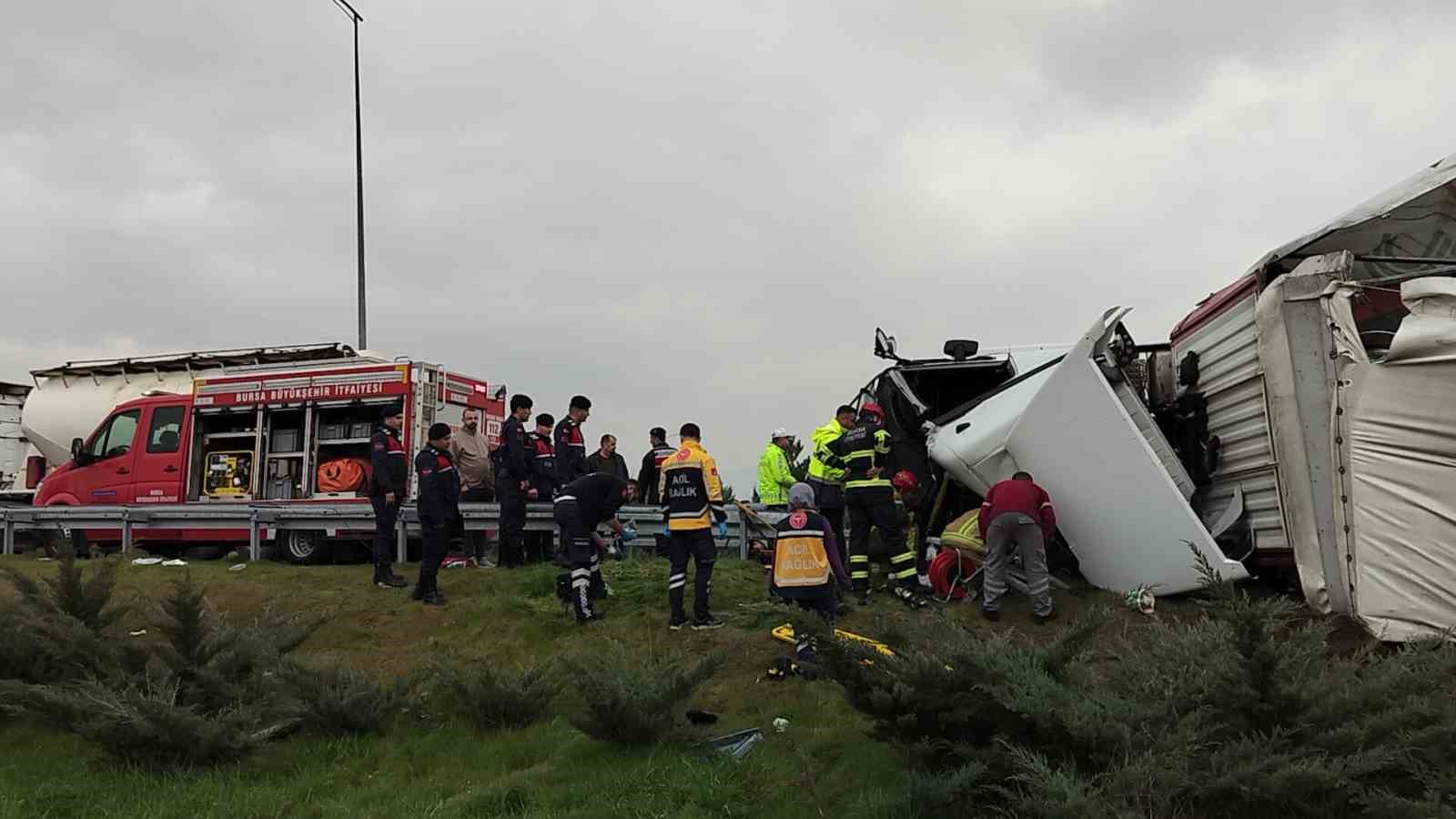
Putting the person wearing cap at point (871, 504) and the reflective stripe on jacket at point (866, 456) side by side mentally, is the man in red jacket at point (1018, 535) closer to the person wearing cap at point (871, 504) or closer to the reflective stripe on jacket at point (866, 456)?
the person wearing cap at point (871, 504)

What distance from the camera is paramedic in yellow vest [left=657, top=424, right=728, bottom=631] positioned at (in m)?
7.39

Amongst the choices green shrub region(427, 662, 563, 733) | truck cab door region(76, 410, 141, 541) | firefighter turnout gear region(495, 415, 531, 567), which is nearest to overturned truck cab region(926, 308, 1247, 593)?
green shrub region(427, 662, 563, 733)

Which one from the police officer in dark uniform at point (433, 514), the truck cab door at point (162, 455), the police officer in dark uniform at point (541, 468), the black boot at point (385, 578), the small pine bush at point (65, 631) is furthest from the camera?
the truck cab door at point (162, 455)

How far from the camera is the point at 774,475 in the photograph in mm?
10586

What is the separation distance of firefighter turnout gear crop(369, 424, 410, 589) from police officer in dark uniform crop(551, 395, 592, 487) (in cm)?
147

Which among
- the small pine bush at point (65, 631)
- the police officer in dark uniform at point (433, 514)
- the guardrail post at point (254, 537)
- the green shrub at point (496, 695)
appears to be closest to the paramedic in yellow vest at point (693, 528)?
the green shrub at point (496, 695)

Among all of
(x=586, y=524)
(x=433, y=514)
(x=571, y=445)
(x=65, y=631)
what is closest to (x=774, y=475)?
(x=571, y=445)

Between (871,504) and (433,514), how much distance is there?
3.77 meters

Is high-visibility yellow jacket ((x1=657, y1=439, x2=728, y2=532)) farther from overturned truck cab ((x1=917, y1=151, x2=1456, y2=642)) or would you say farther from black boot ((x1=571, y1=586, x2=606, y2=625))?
overturned truck cab ((x1=917, y1=151, x2=1456, y2=642))

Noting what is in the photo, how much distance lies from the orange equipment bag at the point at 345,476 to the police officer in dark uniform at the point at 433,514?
4409 millimetres

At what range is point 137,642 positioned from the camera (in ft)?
20.4

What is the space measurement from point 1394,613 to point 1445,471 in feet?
2.79

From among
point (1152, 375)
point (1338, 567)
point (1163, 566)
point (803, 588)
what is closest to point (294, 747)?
point (803, 588)

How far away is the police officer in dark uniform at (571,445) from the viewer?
382 inches
